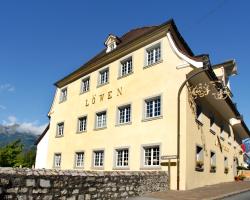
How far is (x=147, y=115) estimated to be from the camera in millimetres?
18953

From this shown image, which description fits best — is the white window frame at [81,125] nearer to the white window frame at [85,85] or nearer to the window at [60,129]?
the white window frame at [85,85]

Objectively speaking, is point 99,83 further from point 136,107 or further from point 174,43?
point 174,43

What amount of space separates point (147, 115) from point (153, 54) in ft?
12.5

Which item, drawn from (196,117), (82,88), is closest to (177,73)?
(196,117)

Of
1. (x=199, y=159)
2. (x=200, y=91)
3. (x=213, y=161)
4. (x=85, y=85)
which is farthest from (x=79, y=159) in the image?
(x=200, y=91)

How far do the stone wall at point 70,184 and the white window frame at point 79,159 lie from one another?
34.9 feet

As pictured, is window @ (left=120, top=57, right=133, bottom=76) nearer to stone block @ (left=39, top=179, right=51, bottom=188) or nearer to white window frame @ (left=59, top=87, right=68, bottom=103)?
white window frame @ (left=59, top=87, right=68, bottom=103)

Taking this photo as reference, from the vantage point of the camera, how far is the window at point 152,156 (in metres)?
17.6

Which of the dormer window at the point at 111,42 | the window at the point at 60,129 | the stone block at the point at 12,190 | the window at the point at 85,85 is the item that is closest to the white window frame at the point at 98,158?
the window at the point at 85,85

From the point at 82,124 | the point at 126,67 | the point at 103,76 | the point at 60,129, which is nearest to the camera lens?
the point at 126,67

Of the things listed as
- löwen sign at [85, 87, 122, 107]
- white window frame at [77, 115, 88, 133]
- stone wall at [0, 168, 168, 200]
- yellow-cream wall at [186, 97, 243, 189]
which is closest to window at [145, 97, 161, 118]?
yellow-cream wall at [186, 97, 243, 189]

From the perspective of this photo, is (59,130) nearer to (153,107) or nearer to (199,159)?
(153,107)

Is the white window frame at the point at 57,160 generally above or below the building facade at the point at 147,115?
below

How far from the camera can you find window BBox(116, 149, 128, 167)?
19.7 m
